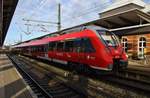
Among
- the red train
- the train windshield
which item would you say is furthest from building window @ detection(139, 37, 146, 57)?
the train windshield

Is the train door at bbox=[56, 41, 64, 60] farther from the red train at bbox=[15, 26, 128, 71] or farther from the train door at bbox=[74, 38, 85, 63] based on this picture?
the train door at bbox=[74, 38, 85, 63]

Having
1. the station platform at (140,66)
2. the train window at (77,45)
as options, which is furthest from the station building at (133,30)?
the train window at (77,45)

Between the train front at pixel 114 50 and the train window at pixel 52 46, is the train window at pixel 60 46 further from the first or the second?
the train front at pixel 114 50

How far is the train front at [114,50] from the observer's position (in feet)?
43.5

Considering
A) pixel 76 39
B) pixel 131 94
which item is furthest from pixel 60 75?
pixel 131 94

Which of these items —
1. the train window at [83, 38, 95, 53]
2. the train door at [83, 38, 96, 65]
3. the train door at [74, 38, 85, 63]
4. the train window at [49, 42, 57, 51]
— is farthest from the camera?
the train window at [49, 42, 57, 51]

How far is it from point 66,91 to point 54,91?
0.58 m

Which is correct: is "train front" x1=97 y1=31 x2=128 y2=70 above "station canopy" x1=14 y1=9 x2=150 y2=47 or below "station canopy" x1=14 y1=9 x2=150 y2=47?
below

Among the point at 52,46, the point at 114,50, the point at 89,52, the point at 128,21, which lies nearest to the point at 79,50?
the point at 89,52

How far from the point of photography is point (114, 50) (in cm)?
1352

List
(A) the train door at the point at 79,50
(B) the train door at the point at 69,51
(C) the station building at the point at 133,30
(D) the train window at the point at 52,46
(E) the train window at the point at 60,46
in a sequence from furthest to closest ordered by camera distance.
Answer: (C) the station building at the point at 133,30
(D) the train window at the point at 52,46
(E) the train window at the point at 60,46
(B) the train door at the point at 69,51
(A) the train door at the point at 79,50

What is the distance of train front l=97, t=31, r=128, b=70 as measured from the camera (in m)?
13.3

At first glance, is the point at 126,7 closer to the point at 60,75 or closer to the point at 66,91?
the point at 60,75

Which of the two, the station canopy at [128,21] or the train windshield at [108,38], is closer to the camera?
the train windshield at [108,38]
